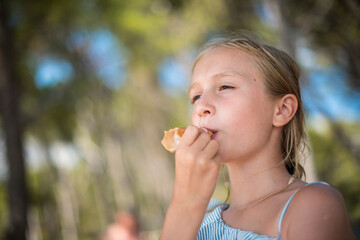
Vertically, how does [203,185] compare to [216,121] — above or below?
below

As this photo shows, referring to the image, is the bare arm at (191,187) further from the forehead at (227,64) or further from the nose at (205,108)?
the forehead at (227,64)

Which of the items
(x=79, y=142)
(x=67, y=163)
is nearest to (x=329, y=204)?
(x=79, y=142)

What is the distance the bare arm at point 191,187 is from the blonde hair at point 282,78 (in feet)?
1.41

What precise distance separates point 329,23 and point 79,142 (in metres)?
22.5

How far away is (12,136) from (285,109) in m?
7.13

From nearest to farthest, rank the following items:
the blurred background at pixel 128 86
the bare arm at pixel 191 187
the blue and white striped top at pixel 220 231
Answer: the bare arm at pixel 191 187, the blue and white striped top at pixel 220 231, the blurred background at pixel 128 86

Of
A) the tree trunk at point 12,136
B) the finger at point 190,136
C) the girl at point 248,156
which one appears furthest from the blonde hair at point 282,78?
the tree trunk at point 12,136

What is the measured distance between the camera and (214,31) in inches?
288

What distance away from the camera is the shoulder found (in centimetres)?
107

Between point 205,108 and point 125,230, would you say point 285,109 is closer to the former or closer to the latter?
point 205,108

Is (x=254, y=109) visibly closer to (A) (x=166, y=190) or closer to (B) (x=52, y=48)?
(B) (x=52, y=48)

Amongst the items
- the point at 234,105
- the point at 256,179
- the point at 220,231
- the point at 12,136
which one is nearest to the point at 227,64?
the point at 234,105

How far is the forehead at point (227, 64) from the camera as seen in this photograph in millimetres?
1497

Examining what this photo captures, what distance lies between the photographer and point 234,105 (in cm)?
142
